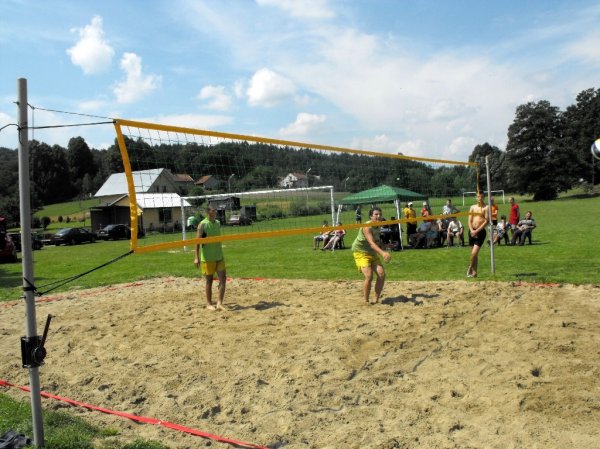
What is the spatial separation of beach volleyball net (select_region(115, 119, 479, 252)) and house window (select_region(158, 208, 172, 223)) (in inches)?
0.5

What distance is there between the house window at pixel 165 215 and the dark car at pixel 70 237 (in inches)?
1242

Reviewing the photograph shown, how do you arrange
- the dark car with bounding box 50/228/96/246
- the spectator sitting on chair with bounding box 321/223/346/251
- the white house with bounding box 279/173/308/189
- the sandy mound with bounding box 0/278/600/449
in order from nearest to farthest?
the sandy mound with bounding box 0/278/600/449
the white house with bounding box 279/173/308/189
the spectator sitting on chair with bounding box 321/223/346/251
the dark car with bounding box 50/228/96/246

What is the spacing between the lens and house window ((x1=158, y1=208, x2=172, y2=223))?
550cm

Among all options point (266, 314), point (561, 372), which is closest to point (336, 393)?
point (561, 372)

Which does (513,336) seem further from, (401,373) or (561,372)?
(401,373)

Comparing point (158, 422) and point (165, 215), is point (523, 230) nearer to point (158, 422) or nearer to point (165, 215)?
point (165, 215)

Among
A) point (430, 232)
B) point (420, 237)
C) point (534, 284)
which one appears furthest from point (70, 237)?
point (534, 284)

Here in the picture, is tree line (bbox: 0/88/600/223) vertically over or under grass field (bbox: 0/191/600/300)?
over

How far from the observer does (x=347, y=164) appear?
8.16 m

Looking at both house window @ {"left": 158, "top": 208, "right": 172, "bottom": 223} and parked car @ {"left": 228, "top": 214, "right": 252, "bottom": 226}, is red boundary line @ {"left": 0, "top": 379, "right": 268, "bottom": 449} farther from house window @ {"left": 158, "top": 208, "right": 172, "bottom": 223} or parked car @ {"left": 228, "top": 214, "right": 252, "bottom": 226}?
parked car @ {"left": 228, "top": 214, "right": 252, "bottom": 226}

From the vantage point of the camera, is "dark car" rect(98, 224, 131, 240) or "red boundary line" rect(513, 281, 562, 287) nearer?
"red boundary line" rect(513, 281, 562, 287)

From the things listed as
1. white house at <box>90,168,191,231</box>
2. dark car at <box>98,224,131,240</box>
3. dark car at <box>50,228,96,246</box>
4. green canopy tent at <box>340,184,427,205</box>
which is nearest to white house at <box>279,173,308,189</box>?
green canopy tent at <box>340,184,427,205</box>

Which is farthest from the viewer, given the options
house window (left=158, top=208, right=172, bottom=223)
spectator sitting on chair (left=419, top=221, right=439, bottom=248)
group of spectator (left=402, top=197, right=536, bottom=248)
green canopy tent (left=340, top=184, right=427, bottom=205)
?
spectator sitting on chair (left=419, top=221, right=439, bottom=248)

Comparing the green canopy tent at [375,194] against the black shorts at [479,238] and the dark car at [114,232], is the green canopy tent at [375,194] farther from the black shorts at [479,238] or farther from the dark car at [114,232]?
the dark car at [114,232]
